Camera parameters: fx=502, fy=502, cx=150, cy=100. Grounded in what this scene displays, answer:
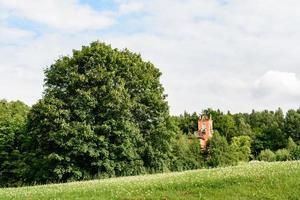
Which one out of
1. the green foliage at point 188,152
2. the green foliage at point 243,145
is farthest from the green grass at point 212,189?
the green foliage at point 243,145

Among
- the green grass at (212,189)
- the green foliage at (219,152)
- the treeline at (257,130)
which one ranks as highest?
the treeline at (257,130)

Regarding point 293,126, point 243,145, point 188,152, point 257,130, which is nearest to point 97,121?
point 188,152

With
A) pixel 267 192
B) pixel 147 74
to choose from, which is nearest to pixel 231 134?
pixel 147 74

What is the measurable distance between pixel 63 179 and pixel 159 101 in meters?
14.8

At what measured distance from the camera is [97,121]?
57.3 m

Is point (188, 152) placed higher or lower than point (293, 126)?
lower

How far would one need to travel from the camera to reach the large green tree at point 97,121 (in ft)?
181

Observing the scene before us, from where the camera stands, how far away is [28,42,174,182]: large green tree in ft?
181

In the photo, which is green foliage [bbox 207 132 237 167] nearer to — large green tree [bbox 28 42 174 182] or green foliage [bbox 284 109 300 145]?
green foliage [bbox 284 109 300 145]

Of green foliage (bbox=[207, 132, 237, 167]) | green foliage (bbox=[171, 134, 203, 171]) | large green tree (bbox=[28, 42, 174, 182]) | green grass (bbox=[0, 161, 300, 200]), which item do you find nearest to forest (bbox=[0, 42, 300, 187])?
large green tree (bbox=[28, 42, 174, 182])

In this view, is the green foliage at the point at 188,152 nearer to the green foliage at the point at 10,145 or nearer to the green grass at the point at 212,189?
the green foliage at the point at 10,145

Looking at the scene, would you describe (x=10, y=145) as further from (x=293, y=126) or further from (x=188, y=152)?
(x=293, y=126)

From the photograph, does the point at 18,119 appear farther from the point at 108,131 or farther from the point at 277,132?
the point at 277,132

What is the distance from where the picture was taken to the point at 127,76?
6044cm
